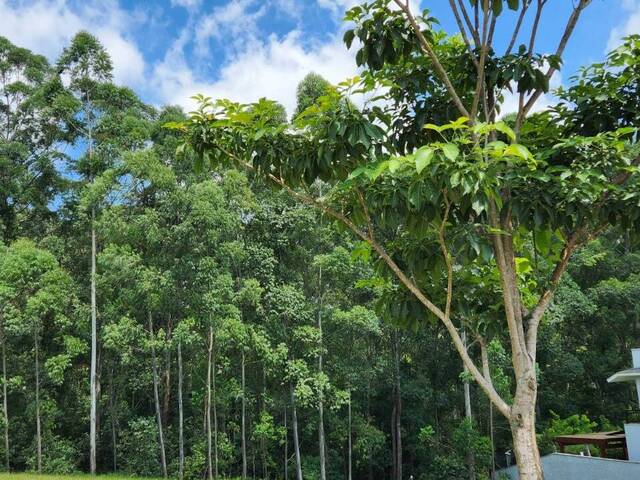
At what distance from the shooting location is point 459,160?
79.5 inches

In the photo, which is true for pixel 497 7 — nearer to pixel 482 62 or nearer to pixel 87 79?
pixel 482 62

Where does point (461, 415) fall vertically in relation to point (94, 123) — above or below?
below

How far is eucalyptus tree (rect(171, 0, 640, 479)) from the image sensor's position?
218 centimetres

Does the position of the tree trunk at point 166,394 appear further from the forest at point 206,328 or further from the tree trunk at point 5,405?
the tree trunk at point 5,405

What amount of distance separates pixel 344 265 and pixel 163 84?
511 centimetres

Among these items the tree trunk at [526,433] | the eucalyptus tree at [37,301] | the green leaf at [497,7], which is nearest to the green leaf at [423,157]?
the green leaf at [497,7]

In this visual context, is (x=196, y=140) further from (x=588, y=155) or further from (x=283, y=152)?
(x=588, y=155)

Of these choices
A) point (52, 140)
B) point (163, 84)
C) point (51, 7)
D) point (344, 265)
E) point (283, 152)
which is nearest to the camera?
point (283, 152)

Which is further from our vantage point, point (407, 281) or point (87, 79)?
point (87, 79)

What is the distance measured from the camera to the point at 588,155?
2277mm

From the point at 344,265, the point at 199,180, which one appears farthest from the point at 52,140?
the point at 344,265

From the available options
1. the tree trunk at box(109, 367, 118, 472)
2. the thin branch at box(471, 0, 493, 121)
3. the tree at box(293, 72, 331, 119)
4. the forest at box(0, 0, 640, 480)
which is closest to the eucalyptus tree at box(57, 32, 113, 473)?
the forest at box(0, 0, 640, 480)

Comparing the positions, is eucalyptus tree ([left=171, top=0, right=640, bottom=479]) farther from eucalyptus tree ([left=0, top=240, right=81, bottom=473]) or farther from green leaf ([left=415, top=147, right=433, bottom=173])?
eucalyptus tree ([left=0, top=240, right=81, bottom=473])

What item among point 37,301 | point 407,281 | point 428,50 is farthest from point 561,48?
point 37,301
